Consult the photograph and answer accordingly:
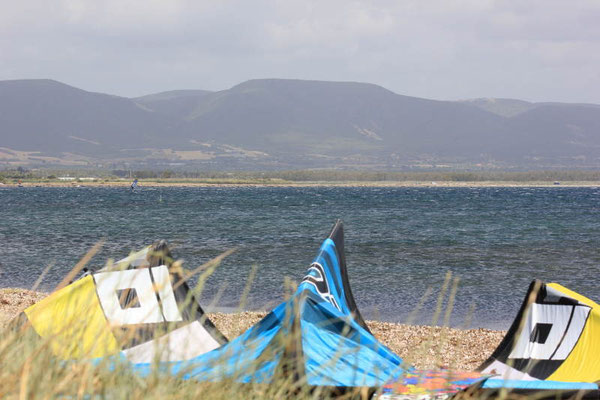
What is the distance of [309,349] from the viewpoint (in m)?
7.33

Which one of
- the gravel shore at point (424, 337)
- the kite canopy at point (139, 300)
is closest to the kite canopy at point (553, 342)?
the gravel shore at point (424, 337)

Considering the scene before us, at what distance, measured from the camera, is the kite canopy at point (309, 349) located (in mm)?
4125

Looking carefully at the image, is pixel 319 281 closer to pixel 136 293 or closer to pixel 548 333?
pixel 136 293

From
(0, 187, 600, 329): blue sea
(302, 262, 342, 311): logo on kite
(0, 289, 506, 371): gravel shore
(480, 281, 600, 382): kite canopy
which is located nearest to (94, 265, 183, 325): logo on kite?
(0, 187, 600, 329): blue sea

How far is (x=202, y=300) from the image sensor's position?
19.3 metres

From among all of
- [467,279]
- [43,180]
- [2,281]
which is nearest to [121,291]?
[2,281]

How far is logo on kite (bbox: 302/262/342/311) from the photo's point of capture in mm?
10188

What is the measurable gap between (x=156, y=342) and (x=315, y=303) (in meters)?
4.60

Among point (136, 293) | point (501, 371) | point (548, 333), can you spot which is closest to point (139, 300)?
point (136, 293)

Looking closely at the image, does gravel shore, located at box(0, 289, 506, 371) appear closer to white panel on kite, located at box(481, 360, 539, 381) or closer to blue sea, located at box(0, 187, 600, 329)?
blue sea, located at box(0, 187, 600, 329)

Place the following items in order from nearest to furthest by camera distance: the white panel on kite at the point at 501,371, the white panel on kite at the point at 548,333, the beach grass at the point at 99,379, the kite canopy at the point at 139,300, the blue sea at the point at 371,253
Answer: the beach grass at the point at 99,379, the kite canopy at the point at 139,300, the white panel on kite at the point at 501,371, the white panel on kite at the point at 548,333, the blue sea at the point at 371,253

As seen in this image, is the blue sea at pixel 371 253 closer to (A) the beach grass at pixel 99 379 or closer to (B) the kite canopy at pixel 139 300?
(B) the kite canopy at pixel 139 300

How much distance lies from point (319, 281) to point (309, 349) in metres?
3.20

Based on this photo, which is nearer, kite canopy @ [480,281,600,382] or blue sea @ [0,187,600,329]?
kite canopy @ [480,281,600,382]
